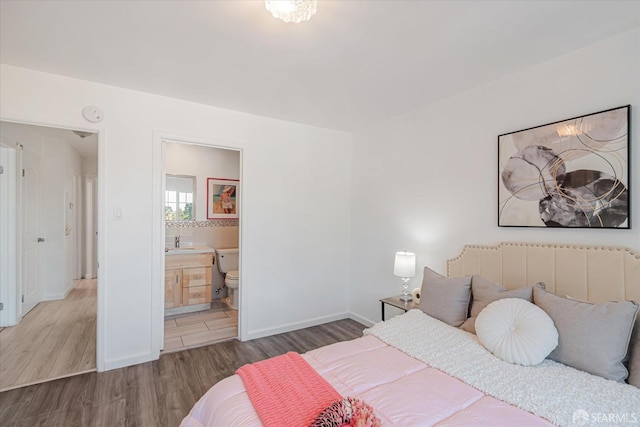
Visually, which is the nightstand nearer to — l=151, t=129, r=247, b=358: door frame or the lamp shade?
the lamp shade

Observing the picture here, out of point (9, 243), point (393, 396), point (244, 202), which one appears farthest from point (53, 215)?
point (393, 396)

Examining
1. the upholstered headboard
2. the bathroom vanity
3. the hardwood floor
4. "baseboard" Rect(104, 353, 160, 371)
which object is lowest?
the hardwood floor

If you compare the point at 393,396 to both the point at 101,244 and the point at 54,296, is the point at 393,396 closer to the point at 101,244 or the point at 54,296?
the point at 101,244

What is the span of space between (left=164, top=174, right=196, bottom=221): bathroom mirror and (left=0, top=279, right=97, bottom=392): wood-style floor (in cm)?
167

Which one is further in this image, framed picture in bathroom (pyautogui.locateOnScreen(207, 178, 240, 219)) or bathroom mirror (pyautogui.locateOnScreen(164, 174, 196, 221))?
framed picture in bathroom (pyautogui.locateOnScreen(207, 178, 240, 219))

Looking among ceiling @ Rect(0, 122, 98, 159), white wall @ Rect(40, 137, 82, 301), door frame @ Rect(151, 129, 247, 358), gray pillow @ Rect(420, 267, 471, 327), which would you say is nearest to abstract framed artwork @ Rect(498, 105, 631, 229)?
gray pillow @ Rect(420, 267, 471, 327)

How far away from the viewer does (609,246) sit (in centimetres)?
184

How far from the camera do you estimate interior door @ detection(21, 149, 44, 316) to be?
149 inches

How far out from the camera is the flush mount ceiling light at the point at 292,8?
1399mm

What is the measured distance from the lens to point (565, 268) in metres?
2.00

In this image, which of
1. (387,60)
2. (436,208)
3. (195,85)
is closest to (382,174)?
(436,208)

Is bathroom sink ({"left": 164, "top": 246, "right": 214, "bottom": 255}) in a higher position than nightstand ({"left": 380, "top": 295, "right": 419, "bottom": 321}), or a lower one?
higher

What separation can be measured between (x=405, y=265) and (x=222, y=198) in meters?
3.28

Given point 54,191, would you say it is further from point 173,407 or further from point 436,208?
point 436,208
